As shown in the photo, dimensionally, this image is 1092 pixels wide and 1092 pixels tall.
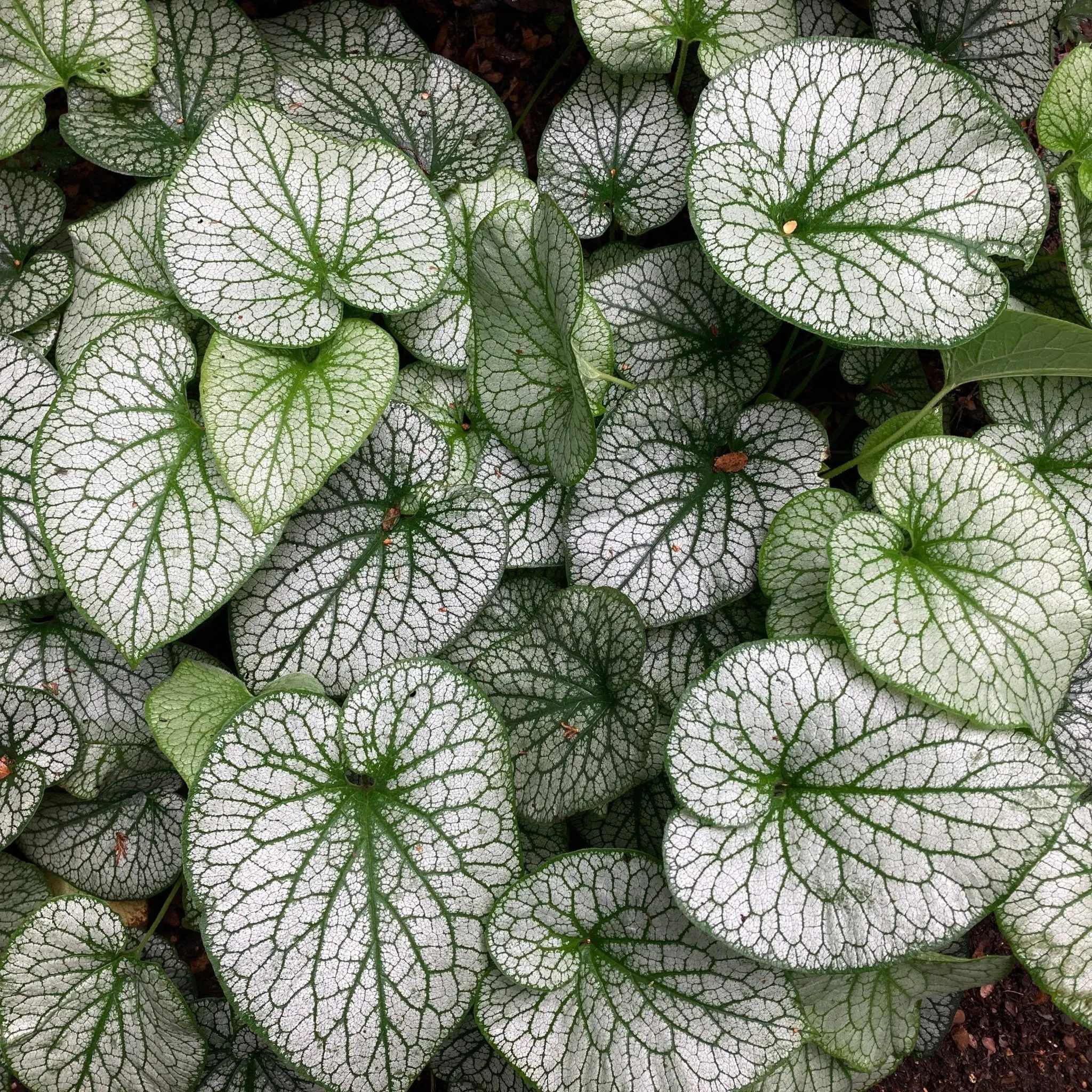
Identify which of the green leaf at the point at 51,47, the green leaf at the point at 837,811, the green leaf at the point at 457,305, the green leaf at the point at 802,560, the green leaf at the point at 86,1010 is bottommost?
the green leaf at the point at 86,1010

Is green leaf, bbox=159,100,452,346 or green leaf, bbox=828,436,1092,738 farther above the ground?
green leaf, bbox=159,100,452,346

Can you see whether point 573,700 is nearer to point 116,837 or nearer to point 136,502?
point 136,502

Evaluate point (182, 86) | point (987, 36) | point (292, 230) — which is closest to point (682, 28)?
point (987, 36)

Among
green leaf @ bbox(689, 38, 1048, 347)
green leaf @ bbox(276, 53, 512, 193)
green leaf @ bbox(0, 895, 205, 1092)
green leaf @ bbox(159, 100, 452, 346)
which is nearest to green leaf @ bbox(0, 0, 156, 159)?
green leaf @ bbox(276, 53, 512, 193)

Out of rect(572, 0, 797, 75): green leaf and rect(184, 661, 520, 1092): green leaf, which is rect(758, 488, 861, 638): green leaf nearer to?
rect(184, 661, 520, 1092): green leaf

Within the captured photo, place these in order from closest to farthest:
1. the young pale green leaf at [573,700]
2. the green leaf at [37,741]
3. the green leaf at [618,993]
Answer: the green leaf at [618,993] < the young pale green leaf at [573,700] < the green leaf at [37,741]

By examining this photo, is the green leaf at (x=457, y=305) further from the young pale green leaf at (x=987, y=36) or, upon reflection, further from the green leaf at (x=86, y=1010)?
the green leaf at (x=86, y=1010)

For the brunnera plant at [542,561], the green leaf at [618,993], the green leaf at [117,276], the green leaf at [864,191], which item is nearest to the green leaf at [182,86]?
the brunnera plant at [542,561]
